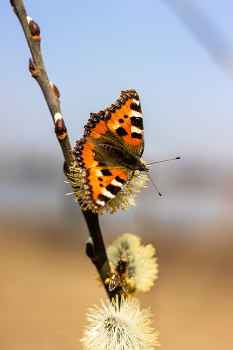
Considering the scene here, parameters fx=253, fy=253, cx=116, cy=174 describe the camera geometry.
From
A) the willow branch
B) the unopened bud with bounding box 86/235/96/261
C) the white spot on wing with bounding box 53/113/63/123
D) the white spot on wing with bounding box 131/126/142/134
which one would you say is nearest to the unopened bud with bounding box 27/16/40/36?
the willow branch

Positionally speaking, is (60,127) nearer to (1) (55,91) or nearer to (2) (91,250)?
(1) (55,91)

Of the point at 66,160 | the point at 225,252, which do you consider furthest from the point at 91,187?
the point at 225,252

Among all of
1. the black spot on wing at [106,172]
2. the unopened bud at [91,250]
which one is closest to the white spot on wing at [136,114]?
the black spot on wing at [106,172]

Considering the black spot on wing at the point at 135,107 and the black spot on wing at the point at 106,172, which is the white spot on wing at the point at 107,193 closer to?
the black spot on wing at the point at 106,172

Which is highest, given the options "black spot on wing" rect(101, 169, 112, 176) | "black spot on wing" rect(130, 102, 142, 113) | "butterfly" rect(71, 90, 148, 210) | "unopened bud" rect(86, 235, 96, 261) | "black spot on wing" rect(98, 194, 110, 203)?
"black spot on wing" rect(130, 102, 142, 113)

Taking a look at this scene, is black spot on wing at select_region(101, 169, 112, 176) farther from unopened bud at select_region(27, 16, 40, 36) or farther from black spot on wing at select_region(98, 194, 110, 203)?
unopened bud at select_region(27, 16, 40, 36)

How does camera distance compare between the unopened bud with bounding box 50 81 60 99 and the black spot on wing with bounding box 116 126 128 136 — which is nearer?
the unopened bud with bounding box 50 81 60 99
